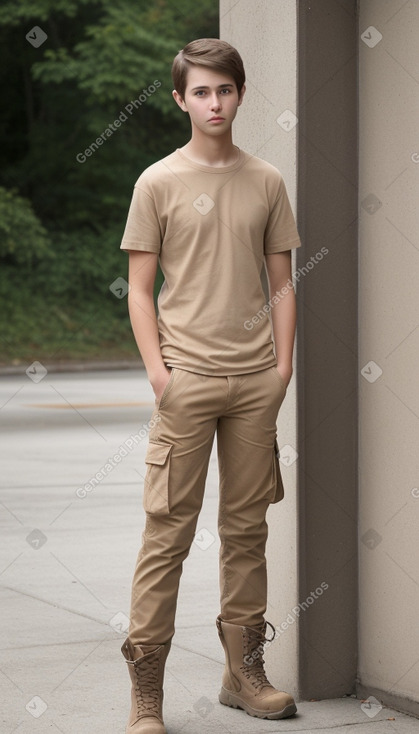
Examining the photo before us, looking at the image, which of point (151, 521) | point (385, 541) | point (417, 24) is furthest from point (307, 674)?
point (417, 24)

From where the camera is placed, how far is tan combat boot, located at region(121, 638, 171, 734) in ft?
13.3

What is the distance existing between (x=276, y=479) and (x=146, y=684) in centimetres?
74

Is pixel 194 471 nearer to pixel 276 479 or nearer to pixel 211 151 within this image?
pixel 276 479

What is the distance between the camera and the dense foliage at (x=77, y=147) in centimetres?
3591

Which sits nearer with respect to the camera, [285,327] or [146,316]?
[146,316]

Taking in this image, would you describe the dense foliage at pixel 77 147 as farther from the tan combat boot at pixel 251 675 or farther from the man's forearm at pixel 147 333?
the man's forearm at pixel 147 333

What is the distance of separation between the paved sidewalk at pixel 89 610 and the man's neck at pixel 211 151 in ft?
5.76

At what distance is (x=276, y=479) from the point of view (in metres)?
4.15

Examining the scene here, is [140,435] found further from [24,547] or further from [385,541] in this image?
[385,541]

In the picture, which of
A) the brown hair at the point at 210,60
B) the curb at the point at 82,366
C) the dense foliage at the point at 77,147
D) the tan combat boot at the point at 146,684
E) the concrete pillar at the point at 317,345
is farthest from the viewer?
the dense foliage at the point at 77,147

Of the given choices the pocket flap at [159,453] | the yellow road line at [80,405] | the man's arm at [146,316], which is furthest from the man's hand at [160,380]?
the yellow road line at [80,405]

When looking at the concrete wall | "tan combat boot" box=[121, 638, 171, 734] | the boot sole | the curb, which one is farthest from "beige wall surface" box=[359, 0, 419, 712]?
the curb

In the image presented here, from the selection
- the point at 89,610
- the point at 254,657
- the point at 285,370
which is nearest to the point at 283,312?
the point at 285,370

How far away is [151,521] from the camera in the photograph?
404 cm
